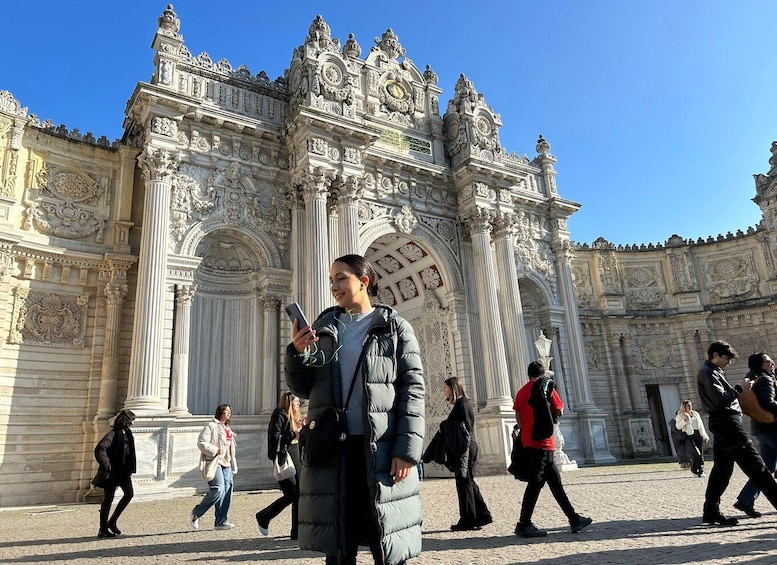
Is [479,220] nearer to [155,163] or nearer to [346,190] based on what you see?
[346,190]

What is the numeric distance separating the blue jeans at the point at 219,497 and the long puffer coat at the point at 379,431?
18.0 feet

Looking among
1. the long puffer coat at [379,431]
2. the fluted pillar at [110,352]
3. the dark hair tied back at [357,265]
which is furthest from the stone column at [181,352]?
the long puffer coat at [379,431]

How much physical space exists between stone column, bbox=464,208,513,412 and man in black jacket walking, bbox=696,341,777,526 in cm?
1217

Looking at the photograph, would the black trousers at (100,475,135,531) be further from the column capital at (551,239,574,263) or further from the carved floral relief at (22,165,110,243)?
the column capital at (551,239,574,263)

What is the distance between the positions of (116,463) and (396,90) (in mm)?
18039

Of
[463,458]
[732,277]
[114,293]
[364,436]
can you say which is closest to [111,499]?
[463,458]

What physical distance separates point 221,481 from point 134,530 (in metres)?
1.63

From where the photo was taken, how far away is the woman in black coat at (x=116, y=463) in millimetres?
7701

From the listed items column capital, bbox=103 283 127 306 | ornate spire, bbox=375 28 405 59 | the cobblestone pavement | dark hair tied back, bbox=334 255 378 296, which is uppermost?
ornate spire, bbox=375 28 405 59

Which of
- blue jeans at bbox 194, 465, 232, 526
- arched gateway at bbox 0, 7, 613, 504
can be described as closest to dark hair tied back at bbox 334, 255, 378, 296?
blue jeans at bbox 194, 465, 232, 526

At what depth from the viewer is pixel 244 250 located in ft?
57.4

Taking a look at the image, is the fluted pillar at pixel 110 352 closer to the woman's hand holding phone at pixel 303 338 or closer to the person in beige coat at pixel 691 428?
the woman's hand holding phone at pixel 303 338

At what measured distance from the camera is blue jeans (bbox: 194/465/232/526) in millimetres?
7828

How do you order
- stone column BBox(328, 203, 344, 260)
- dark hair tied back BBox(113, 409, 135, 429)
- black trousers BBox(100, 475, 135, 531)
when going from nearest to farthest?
black trousers BBox(100, 475, 135, 531), dark hair tied back BBox(113, 409, 135, 429), stone column BBox(328, 203, 344, 260)
